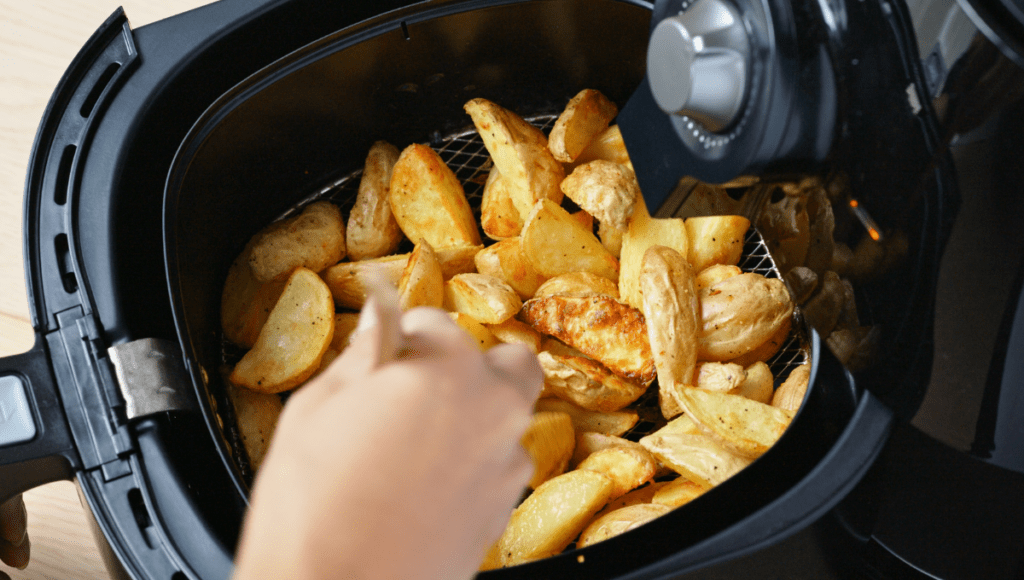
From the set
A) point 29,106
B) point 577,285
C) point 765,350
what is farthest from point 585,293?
point 29,106

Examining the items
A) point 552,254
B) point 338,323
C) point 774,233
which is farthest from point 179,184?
point 774,233

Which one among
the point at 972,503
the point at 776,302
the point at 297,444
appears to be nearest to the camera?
the point at 297,444

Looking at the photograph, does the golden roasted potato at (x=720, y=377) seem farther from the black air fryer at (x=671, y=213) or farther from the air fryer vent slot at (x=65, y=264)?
the air fryer vent slot at (x=65, y=264)

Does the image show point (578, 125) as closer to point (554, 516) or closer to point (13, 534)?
point (554, 516)

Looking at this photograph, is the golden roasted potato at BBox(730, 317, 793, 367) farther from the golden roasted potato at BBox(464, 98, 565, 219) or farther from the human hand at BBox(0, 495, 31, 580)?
the human hand at BBox(0, 495, 31, 580)

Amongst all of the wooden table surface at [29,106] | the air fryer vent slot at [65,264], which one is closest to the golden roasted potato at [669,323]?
the air fryer vent slot at [65,264]

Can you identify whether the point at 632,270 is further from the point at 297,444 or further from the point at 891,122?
the point at 297,444

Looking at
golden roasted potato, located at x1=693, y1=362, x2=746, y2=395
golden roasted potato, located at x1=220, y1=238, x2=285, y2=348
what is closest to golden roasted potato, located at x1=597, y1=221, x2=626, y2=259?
golden roasted potato, located at x1=693, y1=362, x2=746, y2=395
